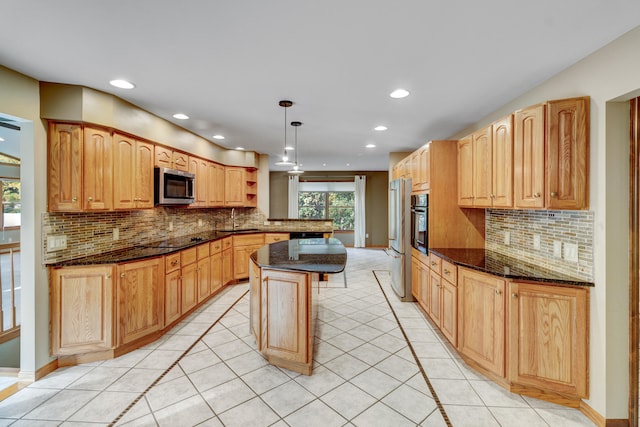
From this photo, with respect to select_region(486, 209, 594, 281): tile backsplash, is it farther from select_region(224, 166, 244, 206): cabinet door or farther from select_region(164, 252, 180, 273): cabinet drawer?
select_region(224, 166, 244, 206): cabinet door

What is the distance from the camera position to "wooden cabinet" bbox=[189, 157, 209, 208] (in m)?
4.29

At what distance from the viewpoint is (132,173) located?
3.00m

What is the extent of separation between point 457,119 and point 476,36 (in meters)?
1.94

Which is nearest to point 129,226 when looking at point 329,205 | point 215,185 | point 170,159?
point 170,159

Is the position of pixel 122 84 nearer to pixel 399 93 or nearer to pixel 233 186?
pixel 399 93

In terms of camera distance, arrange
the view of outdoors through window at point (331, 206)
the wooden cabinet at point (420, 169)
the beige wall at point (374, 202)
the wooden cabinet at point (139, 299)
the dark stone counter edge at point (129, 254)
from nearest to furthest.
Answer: the dark stone counter edge at point (129, 254) → the wooden cabinet at point (139, 299) → the wooden cabinet at point (420, 169) → the beige wall at point (374, 202) → the view of outdoors through window at point (331, 206)

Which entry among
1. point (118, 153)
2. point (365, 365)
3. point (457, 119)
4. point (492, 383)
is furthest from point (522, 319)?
point (118, 153)

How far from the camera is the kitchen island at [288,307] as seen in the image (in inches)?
89.1

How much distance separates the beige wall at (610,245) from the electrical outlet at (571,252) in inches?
6.7

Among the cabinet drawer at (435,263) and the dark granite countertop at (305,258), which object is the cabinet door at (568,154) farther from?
the dark granite countertop at (305,258)

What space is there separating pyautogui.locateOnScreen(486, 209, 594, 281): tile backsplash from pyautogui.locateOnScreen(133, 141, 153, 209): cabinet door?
13.1ft

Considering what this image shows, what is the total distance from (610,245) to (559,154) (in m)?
0.68

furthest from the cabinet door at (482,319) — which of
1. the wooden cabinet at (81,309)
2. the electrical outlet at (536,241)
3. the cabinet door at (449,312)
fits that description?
the wooden cabinet at (81,309)

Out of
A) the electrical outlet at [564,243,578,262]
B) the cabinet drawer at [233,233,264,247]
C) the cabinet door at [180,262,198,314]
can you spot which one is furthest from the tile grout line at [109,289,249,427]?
the electrical outlet at [564,243,578,262]
